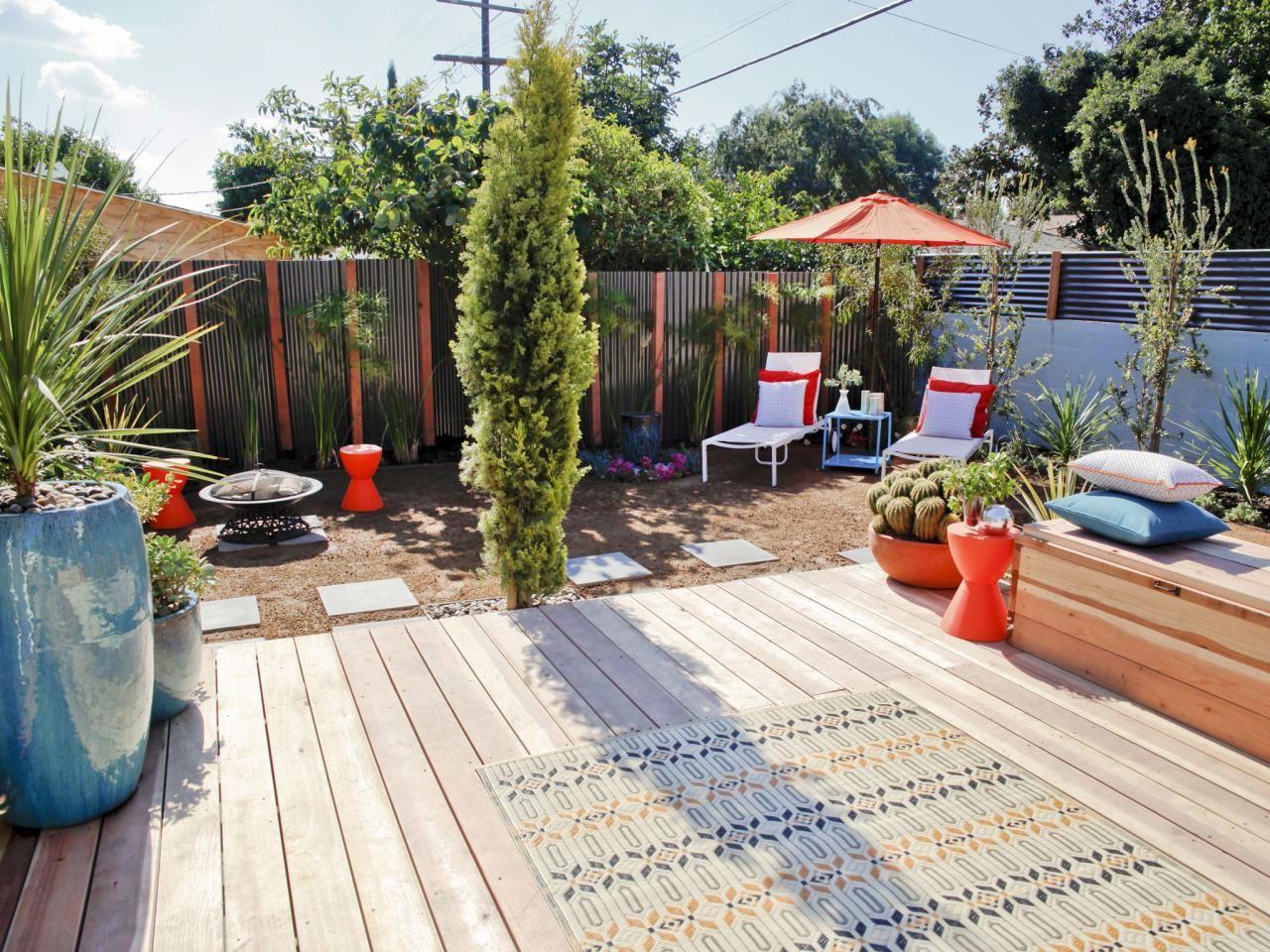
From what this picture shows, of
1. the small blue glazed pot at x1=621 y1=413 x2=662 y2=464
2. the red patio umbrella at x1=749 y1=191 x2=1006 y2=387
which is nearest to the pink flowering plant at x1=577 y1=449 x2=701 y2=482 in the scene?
the small blue glazed pot at x1=621 y1=413 x2=662 y2=464

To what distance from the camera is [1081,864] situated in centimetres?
215

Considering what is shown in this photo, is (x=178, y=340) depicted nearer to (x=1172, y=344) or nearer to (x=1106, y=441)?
(x=1172, y=344)

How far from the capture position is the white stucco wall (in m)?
6.29

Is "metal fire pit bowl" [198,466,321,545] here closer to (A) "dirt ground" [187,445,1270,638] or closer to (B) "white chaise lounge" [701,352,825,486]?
(A) "dirt ground" [187,445,1270,638]

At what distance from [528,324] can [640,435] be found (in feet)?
13.4

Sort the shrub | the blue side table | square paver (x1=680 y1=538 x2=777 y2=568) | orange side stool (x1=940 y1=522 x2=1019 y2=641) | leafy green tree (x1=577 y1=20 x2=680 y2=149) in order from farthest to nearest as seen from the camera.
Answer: leafy green tree (x1=577 y1=20 x2=680 y2=149) → the blue side table → square paver (x1=680 y1=538 x2=777 y2=568) → orange side stool (x1=940 y1=522 x2=1019 y2=641) → the shrub

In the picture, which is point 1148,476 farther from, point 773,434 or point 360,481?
point 360,481

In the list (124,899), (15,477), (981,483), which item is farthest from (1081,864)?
(15,477)

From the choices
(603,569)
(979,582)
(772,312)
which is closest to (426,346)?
(772,312)

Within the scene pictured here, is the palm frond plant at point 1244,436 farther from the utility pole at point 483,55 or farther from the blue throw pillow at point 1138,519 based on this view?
the utility pole at point 483,55

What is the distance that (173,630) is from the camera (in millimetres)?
2771

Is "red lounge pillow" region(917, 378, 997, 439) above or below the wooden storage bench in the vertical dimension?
above

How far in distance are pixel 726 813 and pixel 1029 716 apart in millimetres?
1202

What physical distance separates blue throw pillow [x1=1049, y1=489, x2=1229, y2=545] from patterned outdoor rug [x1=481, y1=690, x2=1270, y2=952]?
1.02m
